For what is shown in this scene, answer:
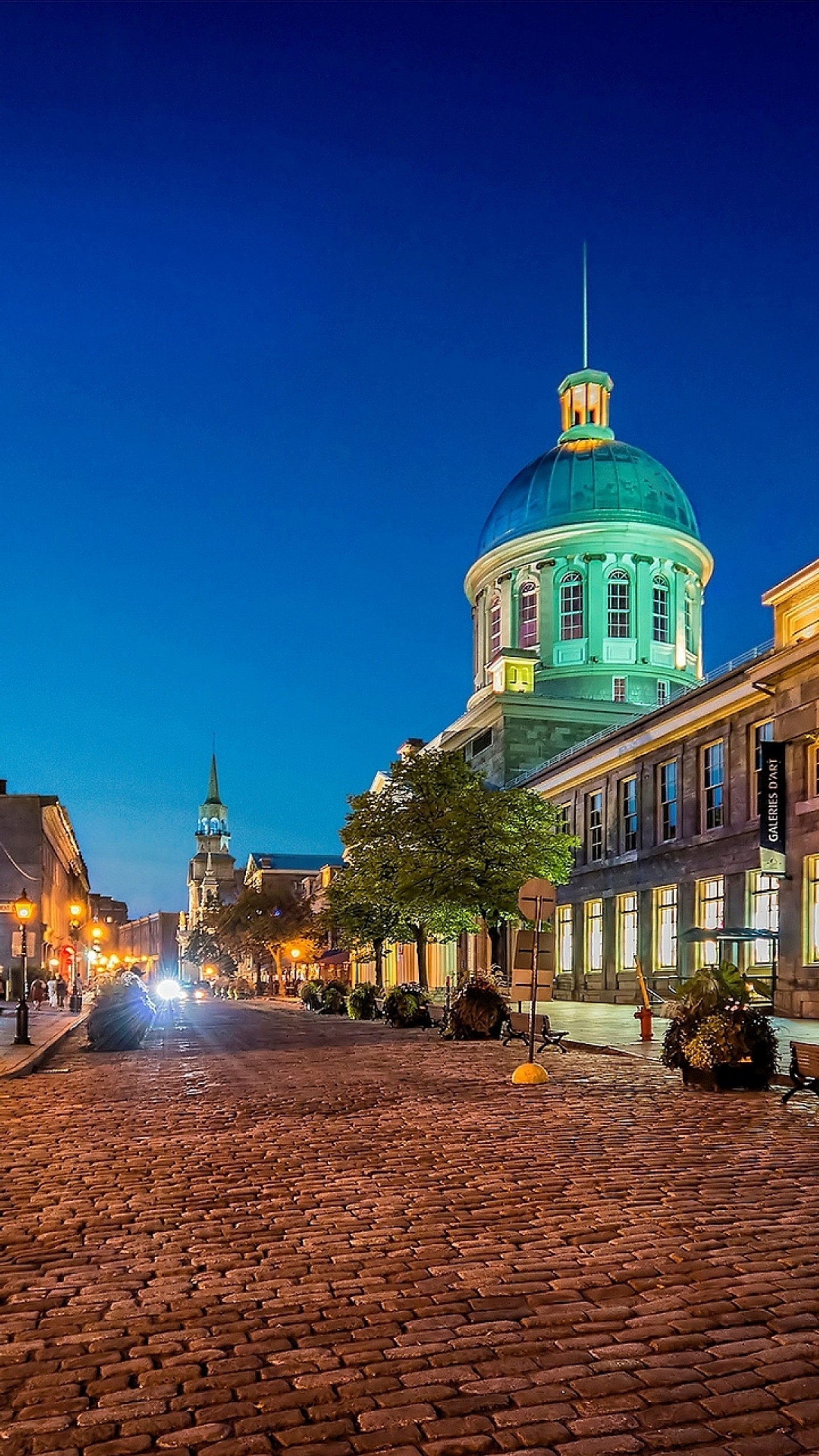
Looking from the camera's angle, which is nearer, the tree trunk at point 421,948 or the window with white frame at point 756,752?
the window with white frame at point 756,752

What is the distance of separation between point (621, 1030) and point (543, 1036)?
17.8 feet

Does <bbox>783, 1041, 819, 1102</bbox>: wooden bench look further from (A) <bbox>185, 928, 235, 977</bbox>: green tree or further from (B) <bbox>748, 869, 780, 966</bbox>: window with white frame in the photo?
Answer: (A) <bbox>185, 928, 235, 977</bbox>: green tree

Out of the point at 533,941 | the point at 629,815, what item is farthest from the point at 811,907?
the point at 533,941

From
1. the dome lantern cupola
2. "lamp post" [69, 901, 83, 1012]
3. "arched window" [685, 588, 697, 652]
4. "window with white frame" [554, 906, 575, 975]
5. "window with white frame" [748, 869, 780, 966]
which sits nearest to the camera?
"window with white frame" [748, 869, 780, 966]

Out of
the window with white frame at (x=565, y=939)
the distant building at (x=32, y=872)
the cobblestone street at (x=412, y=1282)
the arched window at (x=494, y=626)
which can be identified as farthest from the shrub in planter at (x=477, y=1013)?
the arched window at (x=494, y=626)

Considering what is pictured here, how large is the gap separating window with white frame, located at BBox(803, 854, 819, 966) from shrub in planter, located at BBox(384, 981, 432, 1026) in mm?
9940

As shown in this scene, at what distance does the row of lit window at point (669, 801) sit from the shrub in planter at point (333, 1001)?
10442 mm

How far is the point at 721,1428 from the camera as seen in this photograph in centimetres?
464

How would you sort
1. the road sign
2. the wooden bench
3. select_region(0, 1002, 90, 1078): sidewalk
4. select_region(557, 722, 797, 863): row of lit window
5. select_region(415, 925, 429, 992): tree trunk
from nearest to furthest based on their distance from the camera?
the wooden bench
the road sign
select_region(0, 1002, 90, 1078): sidewalk
select_region(557, 722, 797, 863): row of lit window
select_region(415, 925, 429, 992): tree trunk

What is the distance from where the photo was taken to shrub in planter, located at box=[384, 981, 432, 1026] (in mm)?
33250

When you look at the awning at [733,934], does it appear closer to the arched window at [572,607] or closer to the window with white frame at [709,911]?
the window with white frame at [709,911]

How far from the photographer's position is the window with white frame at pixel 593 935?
4644cm

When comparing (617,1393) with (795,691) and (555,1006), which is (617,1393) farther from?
(555,1006)

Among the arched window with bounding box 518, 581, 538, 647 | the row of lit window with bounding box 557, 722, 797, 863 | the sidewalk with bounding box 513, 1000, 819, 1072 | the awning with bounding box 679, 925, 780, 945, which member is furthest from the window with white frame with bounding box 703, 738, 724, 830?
the arched window with bounding box 518, 581, 538, 647
